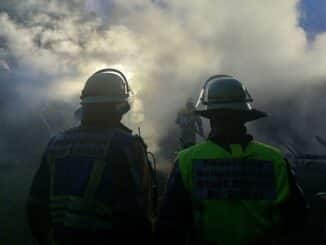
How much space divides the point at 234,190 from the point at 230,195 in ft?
0.12

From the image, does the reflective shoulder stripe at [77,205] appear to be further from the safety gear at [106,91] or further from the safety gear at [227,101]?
the safety gear at [227,101]

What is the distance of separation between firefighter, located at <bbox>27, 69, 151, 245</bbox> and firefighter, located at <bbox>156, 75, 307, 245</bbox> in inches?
12.8

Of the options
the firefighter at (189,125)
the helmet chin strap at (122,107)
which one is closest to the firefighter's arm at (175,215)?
the helmet chin strap at (122,107)

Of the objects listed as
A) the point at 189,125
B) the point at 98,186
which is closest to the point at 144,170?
the point at 98,186

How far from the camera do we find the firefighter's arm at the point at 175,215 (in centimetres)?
261

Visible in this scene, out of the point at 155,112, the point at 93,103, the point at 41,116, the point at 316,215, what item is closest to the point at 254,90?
the point at 155,112

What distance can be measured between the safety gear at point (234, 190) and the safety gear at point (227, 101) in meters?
0.21

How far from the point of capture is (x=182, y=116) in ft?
43.8

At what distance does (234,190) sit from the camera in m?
2.61

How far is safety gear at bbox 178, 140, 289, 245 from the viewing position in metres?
2.56

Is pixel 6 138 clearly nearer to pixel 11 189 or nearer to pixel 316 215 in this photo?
pixel 11 189

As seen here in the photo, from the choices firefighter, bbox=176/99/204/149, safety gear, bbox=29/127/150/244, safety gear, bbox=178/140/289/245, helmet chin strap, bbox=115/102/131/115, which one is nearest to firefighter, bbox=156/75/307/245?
safety gear, bbox=178/140/289/245

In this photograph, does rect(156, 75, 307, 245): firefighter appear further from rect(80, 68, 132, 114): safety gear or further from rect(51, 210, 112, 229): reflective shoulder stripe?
rect(80, 68, 132, 114): safety gear

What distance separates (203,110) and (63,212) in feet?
3.48
